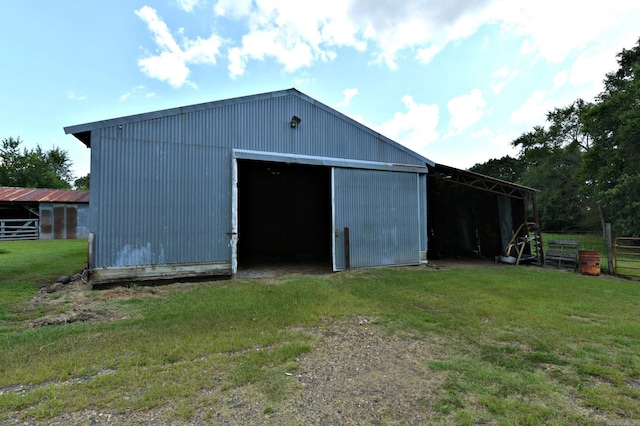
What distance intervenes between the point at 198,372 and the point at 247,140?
654cm

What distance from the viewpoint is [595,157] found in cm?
2036

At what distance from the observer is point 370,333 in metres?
4.39

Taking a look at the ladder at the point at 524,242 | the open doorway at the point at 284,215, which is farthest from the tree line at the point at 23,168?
the ladder at the point at 524,242

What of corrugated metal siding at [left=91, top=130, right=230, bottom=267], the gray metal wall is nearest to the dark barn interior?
the gray metal wall

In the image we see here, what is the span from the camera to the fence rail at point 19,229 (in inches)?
795

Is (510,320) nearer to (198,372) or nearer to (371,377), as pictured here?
(371,377)

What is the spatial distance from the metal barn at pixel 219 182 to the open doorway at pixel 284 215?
495cm

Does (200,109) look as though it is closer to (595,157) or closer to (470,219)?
(470,219)

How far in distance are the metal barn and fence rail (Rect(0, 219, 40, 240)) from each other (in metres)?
19.1

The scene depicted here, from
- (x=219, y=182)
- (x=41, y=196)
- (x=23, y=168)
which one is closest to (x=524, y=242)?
(x=219, y=182)

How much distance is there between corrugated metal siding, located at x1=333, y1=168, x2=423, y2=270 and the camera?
9.51 m

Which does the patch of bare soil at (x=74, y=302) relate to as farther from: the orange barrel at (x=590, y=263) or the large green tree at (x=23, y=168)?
the large green tree at (x=23, y=168)

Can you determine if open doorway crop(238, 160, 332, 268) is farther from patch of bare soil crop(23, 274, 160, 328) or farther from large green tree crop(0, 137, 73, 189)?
large green tree crop(0, 137, 73, 189)

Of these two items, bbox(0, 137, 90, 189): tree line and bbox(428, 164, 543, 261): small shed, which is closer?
bbox(428, 164, 543, 261): small shed
